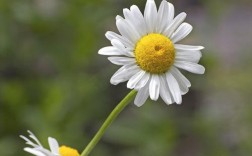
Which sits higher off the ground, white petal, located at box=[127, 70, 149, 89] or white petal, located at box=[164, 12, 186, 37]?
white petal, located at box=[164, 12, 186, 37]

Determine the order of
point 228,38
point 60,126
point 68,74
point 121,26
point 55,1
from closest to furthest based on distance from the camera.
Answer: point 121,26 → point 60,126 → point 68,74 → point 55,1 → point 228,38

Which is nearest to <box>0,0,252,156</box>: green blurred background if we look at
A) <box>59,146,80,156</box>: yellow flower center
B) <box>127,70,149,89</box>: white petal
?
<box>59,146,80,156</box>: yellow flower center

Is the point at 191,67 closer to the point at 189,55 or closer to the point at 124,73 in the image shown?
the point at 189,55

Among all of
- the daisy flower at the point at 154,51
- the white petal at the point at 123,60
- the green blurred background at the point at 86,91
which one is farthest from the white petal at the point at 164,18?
the green blurred background at the point at 86,91

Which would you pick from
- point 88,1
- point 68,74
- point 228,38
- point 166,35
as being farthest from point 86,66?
point 166,35

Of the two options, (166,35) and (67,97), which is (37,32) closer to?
(67,97)

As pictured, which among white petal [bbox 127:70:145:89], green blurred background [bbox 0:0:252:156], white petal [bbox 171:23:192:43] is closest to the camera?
white petal [bbox 127:70:145:89]

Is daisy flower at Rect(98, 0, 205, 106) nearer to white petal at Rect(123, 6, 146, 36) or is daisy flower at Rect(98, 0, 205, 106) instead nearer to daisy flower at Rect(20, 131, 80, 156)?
white petal at Rect(123, 6, 146, 36)
